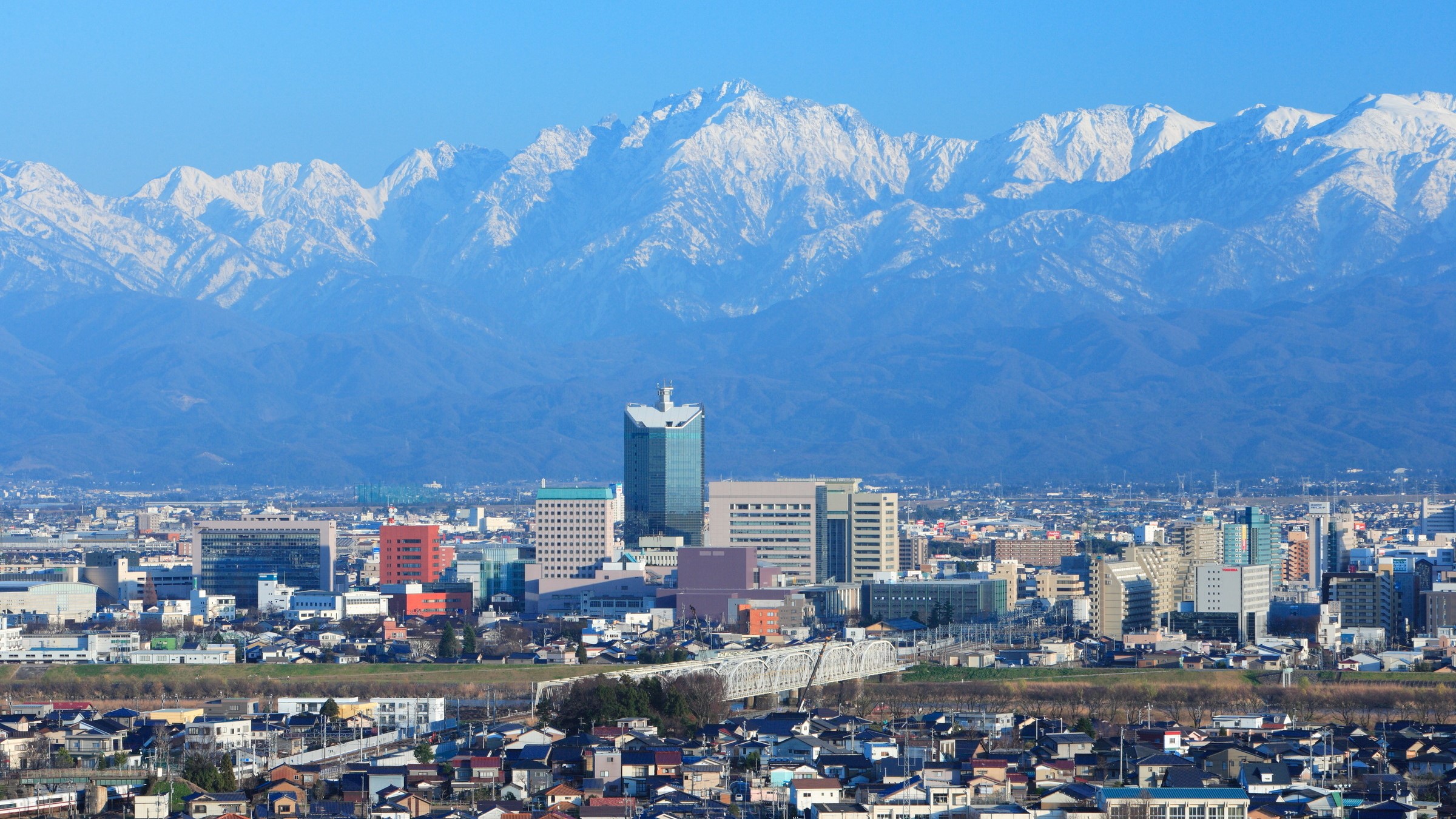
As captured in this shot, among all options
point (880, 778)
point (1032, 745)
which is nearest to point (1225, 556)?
point (1032, 745)

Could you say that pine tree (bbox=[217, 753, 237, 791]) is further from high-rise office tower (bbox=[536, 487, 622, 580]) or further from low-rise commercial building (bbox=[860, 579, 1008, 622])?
high-rise office tower (bbox=[536, 487, 622, 580])

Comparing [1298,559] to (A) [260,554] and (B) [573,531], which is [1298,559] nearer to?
(B) [573,531]

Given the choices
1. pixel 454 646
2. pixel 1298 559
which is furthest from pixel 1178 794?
pixel 1298 559

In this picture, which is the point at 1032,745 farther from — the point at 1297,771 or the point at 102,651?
the point at 102,651

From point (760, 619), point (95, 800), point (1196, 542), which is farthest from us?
point (1196, 542)

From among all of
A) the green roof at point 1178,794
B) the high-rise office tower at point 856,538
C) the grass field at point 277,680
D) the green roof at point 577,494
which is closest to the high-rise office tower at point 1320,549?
the high-rise office tower at point 856,538
